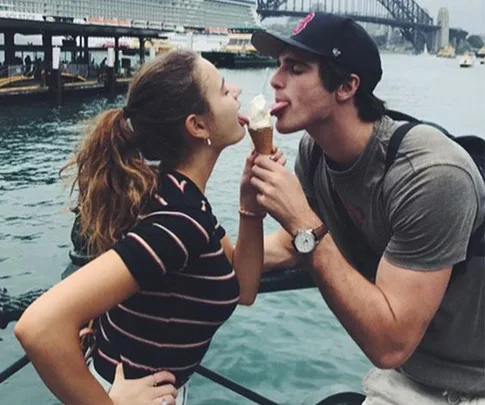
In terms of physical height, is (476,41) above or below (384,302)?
below

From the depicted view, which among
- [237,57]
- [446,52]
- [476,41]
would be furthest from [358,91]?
[476,41]

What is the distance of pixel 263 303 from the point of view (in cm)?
740

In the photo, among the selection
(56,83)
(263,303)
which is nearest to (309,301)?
(263,303)

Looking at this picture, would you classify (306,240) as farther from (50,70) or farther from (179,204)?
(50,70)

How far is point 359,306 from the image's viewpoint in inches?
70.9

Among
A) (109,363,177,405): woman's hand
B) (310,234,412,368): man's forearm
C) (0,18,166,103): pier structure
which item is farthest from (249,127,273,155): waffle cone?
(0,18,166,103): pier structure

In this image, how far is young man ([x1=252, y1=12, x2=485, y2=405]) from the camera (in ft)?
5.91

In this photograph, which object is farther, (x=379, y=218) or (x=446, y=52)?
(x=446, y=52)

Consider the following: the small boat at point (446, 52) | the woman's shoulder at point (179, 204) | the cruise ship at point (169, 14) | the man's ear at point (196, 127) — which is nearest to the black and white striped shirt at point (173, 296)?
the woman's shoulder at point (179, 204)

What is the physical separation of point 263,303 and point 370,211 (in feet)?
18.2

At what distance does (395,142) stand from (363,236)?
0.93ft

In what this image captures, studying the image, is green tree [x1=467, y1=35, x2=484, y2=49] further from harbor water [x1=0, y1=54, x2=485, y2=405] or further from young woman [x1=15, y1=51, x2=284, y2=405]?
young woman [x1=15, y1=51, x2=284, y2=405]

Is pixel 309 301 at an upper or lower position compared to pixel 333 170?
lower

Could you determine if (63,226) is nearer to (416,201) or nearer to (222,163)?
(222,163)
